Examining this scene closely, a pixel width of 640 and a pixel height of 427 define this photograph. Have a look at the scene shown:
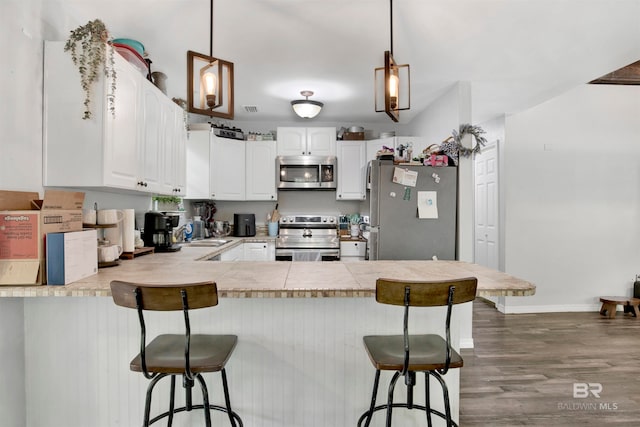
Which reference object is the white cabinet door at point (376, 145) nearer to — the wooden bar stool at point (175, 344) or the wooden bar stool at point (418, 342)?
the wooden bar stool at point (418, 342)

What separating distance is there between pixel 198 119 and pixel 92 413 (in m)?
3.88

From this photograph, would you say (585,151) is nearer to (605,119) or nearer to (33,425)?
(605,119)

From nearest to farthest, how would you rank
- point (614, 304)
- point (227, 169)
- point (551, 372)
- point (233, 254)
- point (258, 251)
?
1. point (551, 372)
2. point (233, 254)
3. point (614, 304)
4. point (258, 251)
5. point (227, 169)

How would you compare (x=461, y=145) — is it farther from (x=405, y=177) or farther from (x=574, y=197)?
(x=574, y=197)

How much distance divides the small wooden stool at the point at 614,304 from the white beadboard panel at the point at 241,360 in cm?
381

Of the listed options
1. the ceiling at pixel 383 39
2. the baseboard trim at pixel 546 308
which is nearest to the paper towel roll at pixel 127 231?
the ceiling at pixel 383 39

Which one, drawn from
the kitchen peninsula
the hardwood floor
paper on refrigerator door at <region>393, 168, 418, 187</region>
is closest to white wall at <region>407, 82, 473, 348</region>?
the hardwood floor

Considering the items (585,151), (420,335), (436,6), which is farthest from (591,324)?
(436,6)

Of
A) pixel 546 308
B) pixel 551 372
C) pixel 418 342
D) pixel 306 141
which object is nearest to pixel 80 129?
pixel 418 342

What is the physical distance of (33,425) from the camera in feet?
5.90

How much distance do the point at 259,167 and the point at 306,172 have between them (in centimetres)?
64

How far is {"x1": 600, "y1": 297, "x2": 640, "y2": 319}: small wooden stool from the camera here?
14.1ft

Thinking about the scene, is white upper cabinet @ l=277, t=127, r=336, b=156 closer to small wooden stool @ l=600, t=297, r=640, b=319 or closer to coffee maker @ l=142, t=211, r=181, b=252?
coffee maker @ l=142, t=211, r=181, b=252

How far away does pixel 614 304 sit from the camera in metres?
4.30
